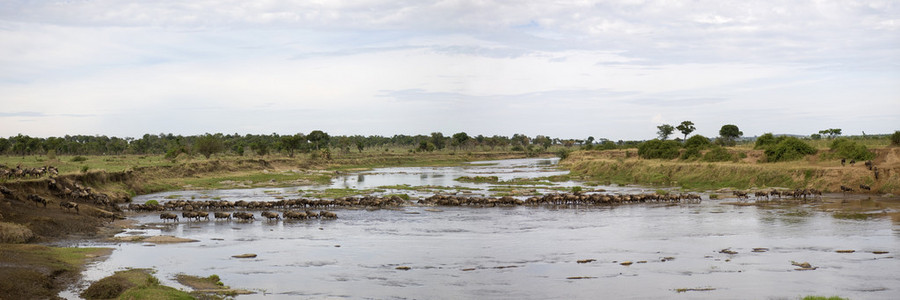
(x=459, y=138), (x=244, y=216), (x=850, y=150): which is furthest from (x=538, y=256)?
(x=459, y=138)

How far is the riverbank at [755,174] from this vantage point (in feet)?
175

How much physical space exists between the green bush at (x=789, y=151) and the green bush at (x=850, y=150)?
2.66 metres

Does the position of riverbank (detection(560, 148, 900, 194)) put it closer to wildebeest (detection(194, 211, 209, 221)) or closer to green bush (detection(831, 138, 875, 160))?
green bush (detection(831, 138, 875, 160))

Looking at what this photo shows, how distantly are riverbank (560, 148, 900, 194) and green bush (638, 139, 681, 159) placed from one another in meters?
1.79

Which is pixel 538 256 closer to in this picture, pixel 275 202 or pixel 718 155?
pixel 275 202

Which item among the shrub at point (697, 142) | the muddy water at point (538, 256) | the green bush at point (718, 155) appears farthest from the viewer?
the shrub at point (697, 142)

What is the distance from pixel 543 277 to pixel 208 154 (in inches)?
3727

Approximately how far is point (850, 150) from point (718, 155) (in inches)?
604

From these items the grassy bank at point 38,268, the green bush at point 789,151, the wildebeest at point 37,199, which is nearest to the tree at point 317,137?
the green bush at point 789,151

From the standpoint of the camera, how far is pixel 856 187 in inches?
2094

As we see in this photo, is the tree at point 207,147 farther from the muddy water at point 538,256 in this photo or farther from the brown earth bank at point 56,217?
the muddy water at point 538,256

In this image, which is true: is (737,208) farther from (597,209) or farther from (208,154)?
(208,154)

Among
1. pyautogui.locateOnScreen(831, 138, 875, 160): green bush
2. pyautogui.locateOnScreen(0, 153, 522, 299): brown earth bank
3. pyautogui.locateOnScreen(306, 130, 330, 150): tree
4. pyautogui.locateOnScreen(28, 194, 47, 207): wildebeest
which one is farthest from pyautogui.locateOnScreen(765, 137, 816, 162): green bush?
pyautogui.locateOnScreen(306, 130, 330, 150): tree

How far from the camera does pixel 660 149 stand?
279ft
